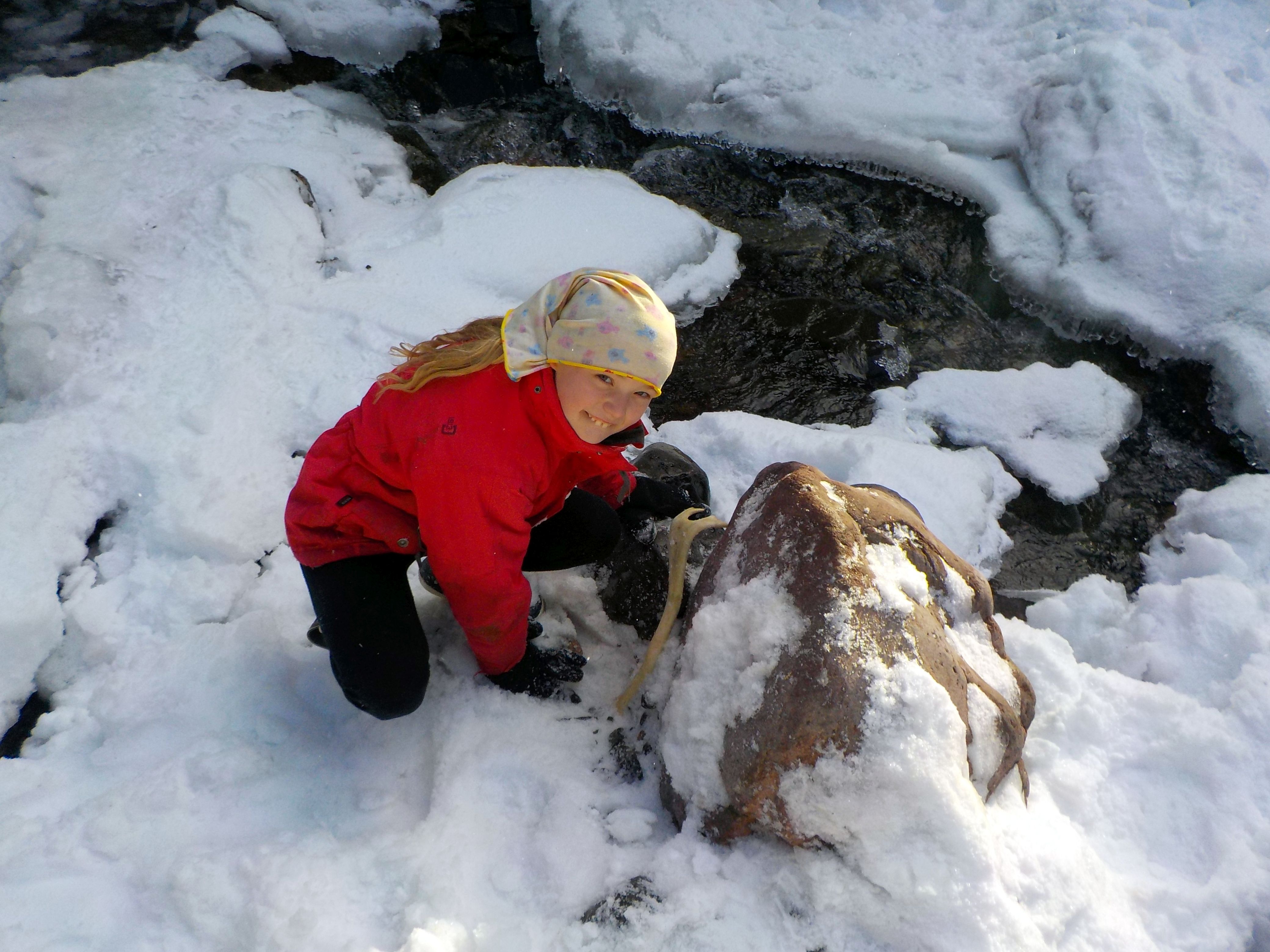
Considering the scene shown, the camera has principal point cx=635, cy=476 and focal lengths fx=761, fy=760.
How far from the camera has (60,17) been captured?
458 cm

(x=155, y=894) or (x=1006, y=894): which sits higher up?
(x=1006, y=894)

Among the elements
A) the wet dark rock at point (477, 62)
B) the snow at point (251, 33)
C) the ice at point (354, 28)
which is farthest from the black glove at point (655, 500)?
the ice at point (354, 28)

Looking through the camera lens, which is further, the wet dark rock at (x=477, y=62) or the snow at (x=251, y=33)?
the wet dark rock at (x=477, y=62)

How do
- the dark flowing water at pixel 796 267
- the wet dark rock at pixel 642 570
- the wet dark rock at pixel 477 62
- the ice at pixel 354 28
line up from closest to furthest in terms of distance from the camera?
the wet dark rock at pixel 642 570 < the dark flowing water at pixel 796 267 < the ice at pixel 354 28 < the wet dark rock at pixel 477 62

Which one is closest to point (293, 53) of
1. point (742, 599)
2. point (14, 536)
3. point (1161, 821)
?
point (14, 536)

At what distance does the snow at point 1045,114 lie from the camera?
3.59m

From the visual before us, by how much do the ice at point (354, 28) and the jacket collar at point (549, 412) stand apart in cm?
434

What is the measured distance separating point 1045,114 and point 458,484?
4.35m

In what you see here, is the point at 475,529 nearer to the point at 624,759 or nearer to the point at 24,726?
the point at 624,759

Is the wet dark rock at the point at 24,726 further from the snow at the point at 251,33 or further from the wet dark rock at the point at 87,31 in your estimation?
the snow at the point at 251,33

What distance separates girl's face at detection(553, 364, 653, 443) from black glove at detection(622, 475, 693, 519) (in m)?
0.68

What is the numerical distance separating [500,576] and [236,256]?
7.24 feet

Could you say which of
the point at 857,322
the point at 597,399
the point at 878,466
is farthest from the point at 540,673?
the point at 857,322

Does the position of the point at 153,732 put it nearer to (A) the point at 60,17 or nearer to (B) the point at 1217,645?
(B) the point at 1217,645
